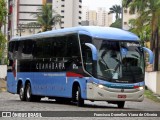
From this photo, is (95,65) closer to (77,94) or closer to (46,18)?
(77,94)

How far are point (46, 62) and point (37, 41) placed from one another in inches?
69.5

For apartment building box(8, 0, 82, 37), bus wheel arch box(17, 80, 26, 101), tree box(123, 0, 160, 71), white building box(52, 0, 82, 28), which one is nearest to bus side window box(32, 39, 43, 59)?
bus wheel arch box(17, 80, 26, 101)

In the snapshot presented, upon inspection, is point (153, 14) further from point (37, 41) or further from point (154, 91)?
point (37, 41)

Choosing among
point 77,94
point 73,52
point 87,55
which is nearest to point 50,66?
point 73,52

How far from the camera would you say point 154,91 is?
4706 cm

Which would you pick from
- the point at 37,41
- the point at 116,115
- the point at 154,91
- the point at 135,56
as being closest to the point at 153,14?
the point at 154,91

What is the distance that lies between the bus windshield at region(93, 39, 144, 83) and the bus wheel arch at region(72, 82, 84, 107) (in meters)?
1.45

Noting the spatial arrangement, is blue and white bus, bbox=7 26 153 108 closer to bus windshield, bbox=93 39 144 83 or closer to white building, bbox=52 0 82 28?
bus windshield, bbox=93 39 144 83

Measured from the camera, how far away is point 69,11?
172 meters

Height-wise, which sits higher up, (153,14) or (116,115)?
(153,14)

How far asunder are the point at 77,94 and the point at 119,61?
2.49 m

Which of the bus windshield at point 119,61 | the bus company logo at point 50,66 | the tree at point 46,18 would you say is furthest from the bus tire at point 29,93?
the tree at point 46,18

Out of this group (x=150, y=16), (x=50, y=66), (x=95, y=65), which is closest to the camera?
(x=95, y=65)

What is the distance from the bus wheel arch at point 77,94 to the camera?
2463 cm
